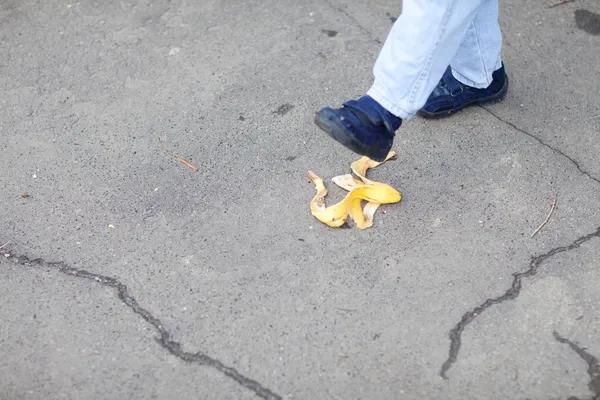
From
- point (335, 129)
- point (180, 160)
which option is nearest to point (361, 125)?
point (335, 129)

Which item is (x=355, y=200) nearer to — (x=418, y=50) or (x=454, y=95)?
(x=418, y=50)

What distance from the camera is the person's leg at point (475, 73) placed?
315 cm

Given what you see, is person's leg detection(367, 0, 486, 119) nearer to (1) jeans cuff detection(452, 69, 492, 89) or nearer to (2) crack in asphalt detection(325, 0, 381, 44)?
(1) jeans cuff detection(452, 69, 492, 89)

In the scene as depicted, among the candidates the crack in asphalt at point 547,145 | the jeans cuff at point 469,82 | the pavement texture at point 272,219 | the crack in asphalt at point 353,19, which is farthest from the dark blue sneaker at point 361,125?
the crack in asphalt at point 353,19

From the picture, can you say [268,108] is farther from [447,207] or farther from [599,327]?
[599,327]

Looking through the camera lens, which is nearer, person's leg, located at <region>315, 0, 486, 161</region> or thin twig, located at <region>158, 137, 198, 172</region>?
person's leg, located at <region>315, 0, 486, 161</region>

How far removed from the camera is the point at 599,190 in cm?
300

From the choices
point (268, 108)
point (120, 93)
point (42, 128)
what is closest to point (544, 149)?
point (268, 108)

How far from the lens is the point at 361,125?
2.75 m

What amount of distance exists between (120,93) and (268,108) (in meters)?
0.71

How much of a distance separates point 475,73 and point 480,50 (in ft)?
0.39

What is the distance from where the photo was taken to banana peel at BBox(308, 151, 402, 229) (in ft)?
9.36

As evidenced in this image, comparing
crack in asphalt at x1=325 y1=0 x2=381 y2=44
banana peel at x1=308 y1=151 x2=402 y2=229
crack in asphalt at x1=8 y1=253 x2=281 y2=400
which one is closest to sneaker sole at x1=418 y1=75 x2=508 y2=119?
banana peel at x1=308 y1=151 x2=402 y2=229

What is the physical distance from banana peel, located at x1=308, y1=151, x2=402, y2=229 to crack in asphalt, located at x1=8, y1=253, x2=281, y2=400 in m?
0.73
